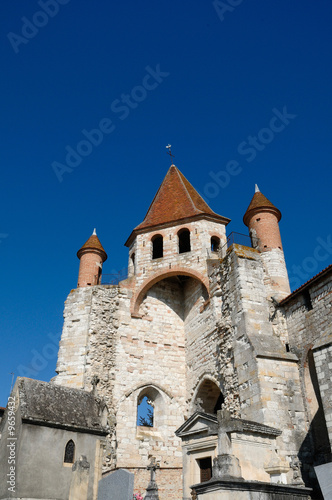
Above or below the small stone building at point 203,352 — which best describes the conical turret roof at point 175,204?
above

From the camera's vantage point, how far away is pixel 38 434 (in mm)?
10672

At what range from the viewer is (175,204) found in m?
20.9

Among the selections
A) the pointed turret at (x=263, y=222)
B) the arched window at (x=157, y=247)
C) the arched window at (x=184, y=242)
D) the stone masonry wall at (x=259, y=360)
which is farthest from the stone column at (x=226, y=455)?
the arched window at (x=184, y=242)

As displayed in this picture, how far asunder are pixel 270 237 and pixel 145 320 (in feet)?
19.7

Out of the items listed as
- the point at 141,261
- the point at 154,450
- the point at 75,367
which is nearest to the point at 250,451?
the point at 154,450

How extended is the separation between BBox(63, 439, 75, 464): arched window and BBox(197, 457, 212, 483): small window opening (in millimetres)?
3247

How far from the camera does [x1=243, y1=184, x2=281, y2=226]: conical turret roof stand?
1792 cm

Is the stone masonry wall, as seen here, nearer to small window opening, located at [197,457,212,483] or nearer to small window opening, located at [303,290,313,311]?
small window opening, located at [303,290,313,311]

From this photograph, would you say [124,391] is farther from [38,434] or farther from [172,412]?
[38,434]

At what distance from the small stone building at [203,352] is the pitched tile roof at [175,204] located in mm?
96

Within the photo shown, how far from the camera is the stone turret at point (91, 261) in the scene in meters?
18.6

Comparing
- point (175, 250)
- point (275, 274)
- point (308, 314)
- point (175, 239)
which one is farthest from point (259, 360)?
point (175, 239)

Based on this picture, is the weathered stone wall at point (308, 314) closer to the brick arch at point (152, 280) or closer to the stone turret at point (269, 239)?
the stone turret at point (269, 239)

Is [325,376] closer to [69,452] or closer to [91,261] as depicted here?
[69,452]
